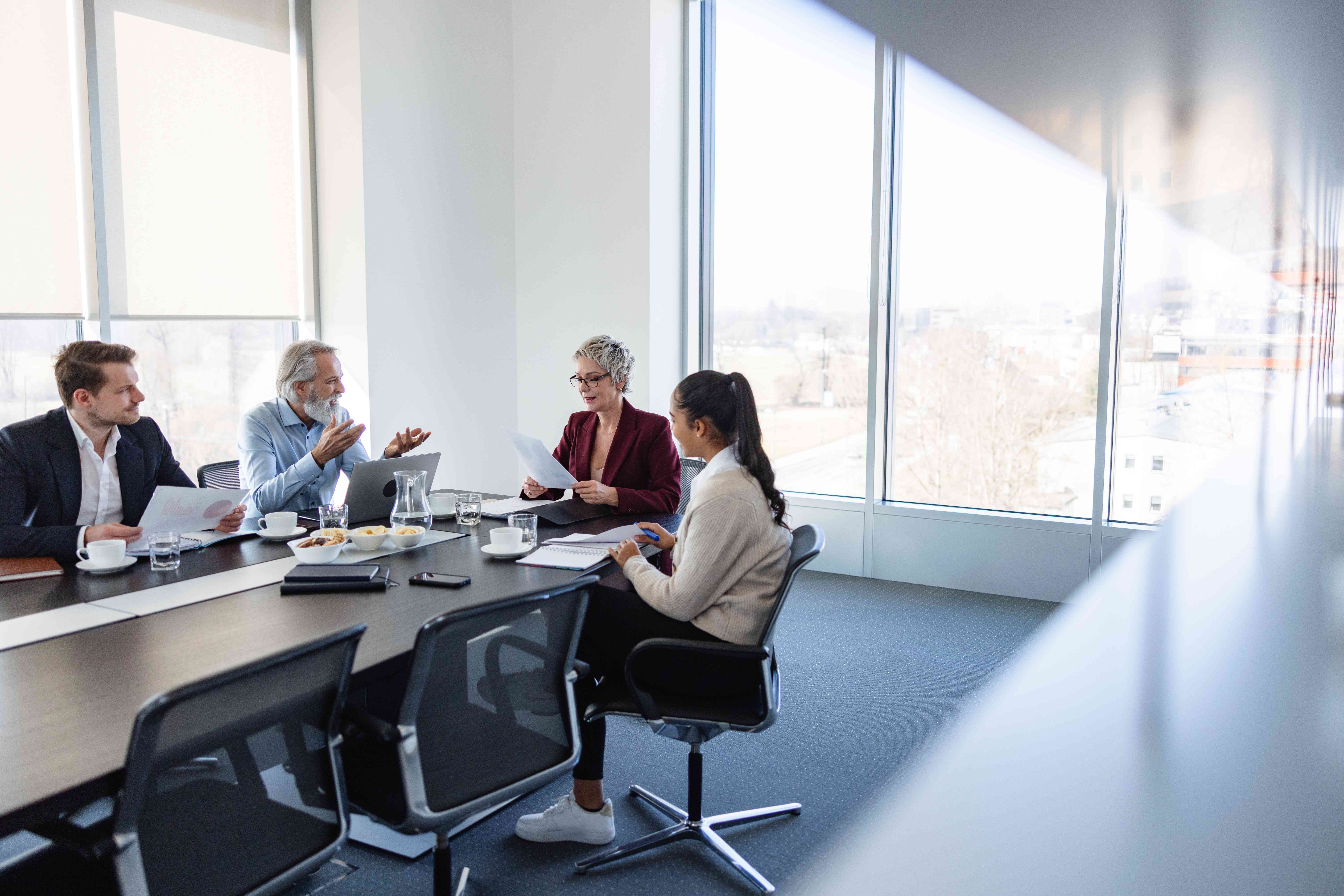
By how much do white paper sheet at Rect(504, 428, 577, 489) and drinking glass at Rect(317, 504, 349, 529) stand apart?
0.61m

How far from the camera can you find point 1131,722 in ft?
0.64

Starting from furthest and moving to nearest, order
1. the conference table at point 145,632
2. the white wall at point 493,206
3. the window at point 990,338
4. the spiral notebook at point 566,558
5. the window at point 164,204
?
the white wall at point 493,206
the window at point 990,338
the window at point 164,204
the spiral notebook at point 566,558
the conference table at point 145,632

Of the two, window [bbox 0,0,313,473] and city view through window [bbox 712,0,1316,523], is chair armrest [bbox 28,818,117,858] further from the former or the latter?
city view through window [bbox 712,0,1316,523]

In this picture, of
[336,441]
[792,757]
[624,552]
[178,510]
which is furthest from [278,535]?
[792,757]

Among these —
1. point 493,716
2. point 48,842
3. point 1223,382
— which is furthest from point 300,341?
point 1223,382

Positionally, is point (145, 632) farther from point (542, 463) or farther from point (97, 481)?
point (542, 463)

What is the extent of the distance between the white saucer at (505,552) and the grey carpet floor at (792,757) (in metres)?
0.70

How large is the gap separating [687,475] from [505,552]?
1493 millimetres

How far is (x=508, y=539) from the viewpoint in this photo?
2.52 metres

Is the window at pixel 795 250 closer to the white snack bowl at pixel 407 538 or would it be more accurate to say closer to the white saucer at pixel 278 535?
the white snack bowl at pixel 407 538

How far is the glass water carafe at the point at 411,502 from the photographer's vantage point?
2.72 meters

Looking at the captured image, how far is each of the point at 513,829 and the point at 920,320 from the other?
3.46 meters

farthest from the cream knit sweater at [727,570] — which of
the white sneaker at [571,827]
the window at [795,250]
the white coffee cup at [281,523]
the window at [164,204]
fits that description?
the window at [795,250]

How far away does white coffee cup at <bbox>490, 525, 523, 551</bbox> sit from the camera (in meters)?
2.50
